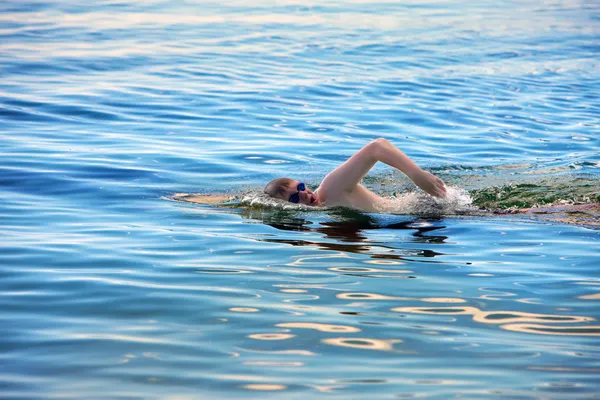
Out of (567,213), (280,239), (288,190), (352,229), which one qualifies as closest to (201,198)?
(288,190)

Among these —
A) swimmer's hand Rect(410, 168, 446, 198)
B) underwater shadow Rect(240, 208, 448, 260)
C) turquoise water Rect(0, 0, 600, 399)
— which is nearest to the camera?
turquoise water Rect(0, 0, 600, 399)

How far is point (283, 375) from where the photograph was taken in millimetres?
4656

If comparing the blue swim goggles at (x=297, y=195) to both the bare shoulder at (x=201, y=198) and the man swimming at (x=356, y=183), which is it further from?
the bare shoulder at (x=201, y=198)

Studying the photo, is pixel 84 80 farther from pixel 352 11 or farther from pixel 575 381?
pixel 352 11

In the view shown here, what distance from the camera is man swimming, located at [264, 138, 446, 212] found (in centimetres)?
→ 813

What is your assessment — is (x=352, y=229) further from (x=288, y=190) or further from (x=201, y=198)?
(x=201, y=198)

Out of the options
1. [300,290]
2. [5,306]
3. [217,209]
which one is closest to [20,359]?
[5,306]

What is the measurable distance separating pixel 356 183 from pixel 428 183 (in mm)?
800

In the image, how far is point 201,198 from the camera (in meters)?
9.74

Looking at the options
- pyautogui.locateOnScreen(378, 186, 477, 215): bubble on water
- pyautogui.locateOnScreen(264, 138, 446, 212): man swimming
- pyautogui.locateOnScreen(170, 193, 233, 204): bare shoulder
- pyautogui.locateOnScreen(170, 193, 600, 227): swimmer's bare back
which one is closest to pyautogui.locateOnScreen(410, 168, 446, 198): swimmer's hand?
pyautogui.locateOnScreen(264, 138, 446, 212): man swimming

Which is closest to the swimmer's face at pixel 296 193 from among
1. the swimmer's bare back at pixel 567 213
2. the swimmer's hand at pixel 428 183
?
the swimmer's hand at pixel 428 183

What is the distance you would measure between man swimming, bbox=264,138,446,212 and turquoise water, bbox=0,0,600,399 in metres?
0.19

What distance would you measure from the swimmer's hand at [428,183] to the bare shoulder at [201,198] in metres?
2.52

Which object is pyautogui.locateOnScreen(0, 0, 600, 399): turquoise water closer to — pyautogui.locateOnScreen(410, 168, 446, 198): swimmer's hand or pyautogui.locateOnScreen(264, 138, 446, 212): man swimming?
pyautogui.locateOnScreen(264, 138, 446, 212): man swimming
